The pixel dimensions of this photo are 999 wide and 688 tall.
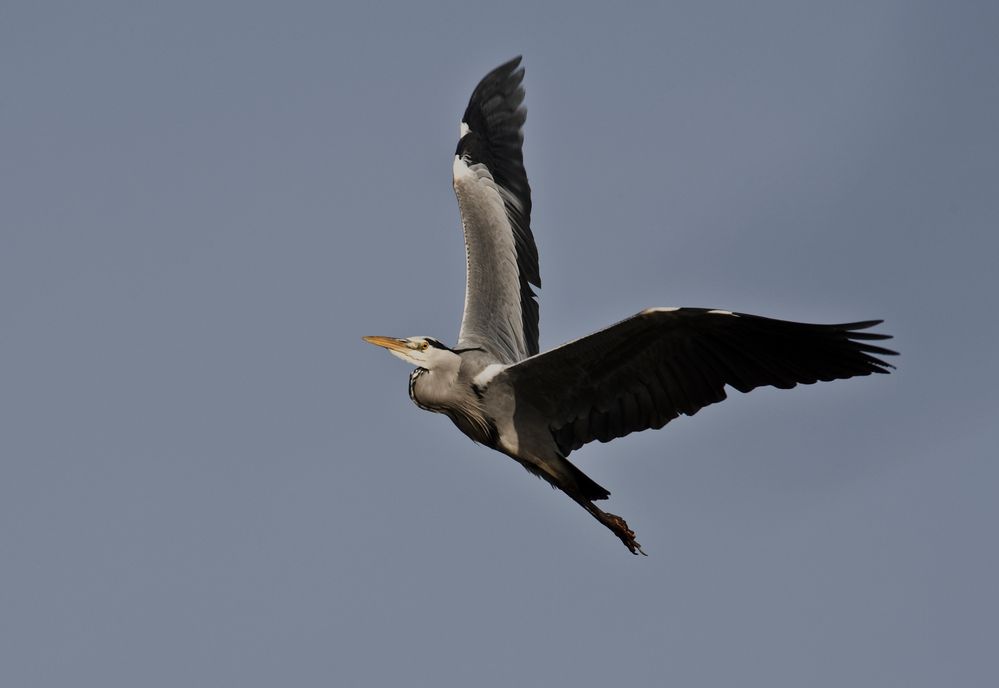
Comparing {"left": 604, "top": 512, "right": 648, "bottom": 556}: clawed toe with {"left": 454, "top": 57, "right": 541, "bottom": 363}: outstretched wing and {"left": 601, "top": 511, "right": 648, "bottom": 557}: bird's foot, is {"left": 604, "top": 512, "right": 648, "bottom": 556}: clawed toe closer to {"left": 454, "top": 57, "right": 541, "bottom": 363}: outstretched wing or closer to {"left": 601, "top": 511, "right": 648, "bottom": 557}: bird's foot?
{"left": 601, "top": 511, "right": 648, "bottom": 557}: bird's foot

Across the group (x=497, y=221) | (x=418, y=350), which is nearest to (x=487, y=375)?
(x=418, y=350)

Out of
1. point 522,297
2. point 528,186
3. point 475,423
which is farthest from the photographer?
point 528,186

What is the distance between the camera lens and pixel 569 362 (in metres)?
8.74

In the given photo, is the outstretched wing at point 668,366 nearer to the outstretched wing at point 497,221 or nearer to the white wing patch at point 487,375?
the white wing patch at point 487,375

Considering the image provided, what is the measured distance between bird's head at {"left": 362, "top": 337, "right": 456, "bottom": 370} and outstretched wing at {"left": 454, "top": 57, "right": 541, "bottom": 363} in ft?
1.24

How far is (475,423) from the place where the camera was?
31.3 feet

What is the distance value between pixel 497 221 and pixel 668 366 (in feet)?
9.62

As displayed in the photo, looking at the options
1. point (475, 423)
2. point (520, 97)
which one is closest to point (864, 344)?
point (475, 423)

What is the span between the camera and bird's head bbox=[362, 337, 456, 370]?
965cm

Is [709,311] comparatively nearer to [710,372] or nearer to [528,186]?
[710,372]

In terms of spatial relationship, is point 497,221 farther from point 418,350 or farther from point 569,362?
point 569,362

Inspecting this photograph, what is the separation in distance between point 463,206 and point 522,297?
98 cm

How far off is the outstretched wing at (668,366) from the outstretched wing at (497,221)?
1255 mm

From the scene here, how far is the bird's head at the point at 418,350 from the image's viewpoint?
31.7ft
